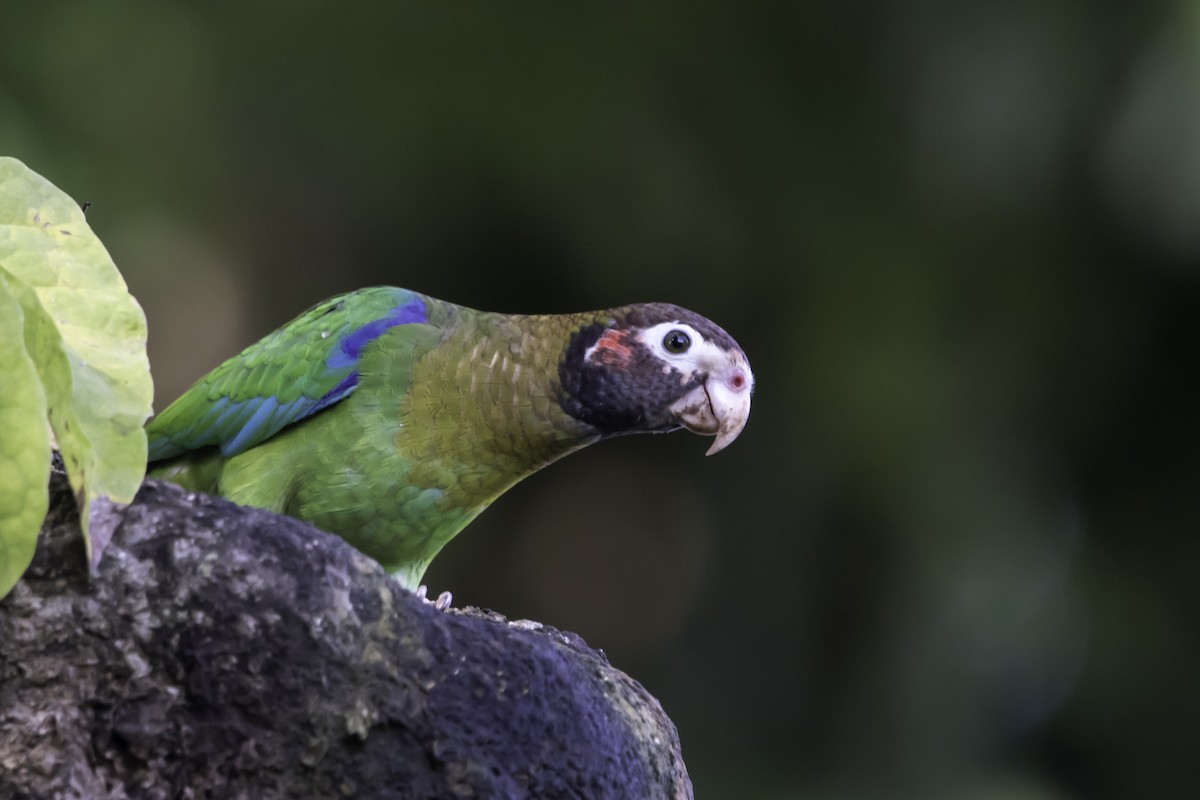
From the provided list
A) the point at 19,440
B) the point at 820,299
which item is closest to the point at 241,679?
the point at 19,440

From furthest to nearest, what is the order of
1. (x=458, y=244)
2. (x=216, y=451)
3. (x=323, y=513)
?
1. (x=458, y=244)
2. (x=216, y=451)
3. (x=323, y=513)

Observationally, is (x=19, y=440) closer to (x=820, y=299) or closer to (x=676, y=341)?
(x=676, y=341)

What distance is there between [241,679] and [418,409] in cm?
192

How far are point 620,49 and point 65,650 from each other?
633 cm

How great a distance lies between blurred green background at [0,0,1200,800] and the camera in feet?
23.8

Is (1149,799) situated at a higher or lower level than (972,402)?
lower

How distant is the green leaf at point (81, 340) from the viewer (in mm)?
1743

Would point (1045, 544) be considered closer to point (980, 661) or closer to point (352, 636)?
point (980, 661)

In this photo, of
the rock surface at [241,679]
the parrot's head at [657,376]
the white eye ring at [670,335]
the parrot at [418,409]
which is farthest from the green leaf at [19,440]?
the white eye ring at [670,335]

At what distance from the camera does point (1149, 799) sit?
301 inches

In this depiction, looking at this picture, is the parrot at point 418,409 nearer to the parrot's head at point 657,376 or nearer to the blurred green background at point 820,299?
the parrot's head at point 657,376

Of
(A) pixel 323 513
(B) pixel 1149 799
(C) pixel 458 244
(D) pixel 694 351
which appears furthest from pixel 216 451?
(B) pixel 1149 799

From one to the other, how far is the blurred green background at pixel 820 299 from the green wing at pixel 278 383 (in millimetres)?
3189

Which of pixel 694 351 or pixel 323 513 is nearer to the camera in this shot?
pixel 323 513
